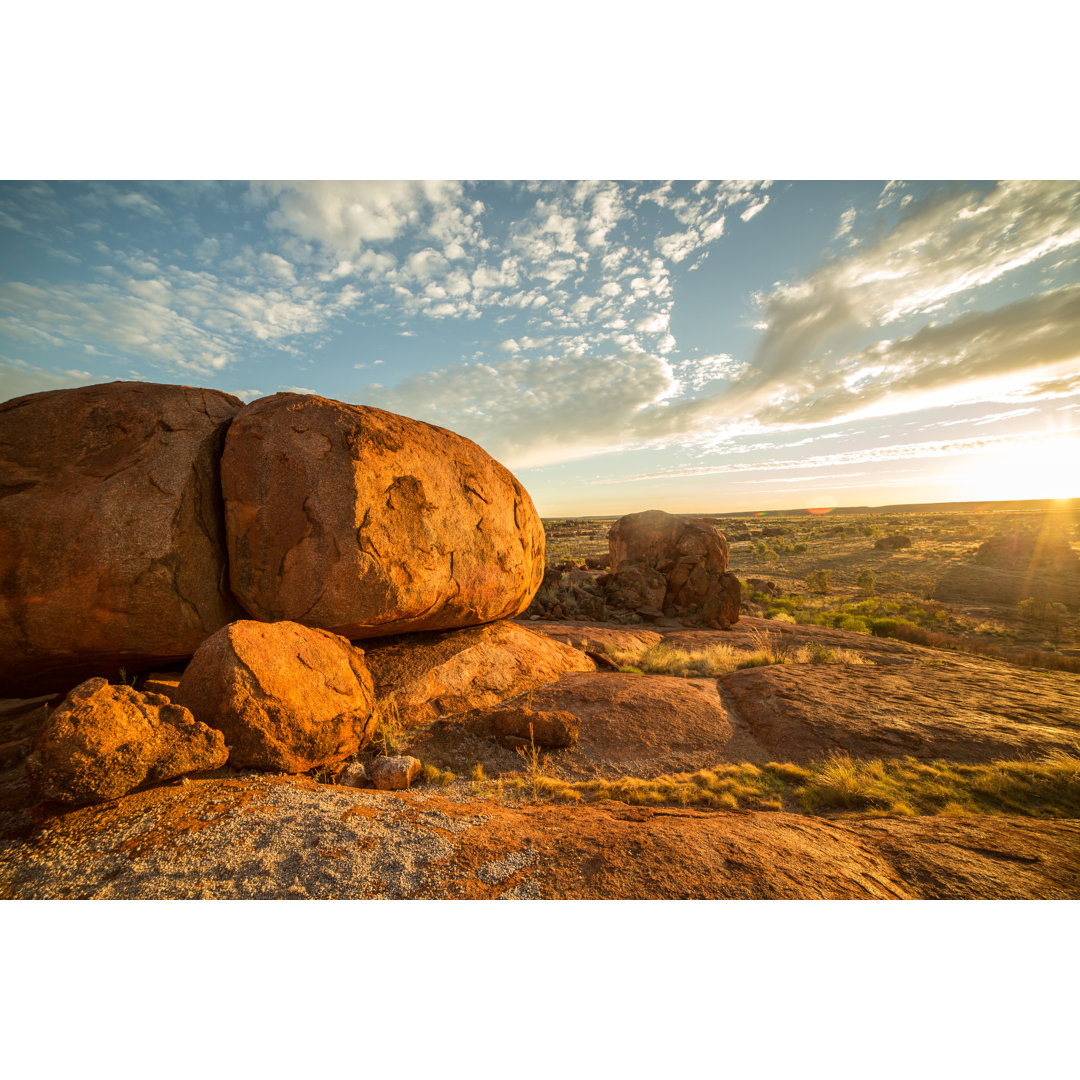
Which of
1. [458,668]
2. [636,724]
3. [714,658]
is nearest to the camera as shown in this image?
[636,724]

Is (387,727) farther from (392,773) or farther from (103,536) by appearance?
(103,536)

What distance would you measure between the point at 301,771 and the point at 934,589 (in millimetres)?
26474

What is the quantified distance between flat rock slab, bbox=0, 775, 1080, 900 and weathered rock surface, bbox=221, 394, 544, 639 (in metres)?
2.56

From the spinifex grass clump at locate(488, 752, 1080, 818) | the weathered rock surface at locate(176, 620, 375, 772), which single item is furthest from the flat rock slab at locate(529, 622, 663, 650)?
the weathered rock surface at locate(176, 620, 375, 772)

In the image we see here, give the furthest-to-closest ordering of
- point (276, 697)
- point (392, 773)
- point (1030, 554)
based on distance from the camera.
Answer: point (1030, 554) → point (392, 773) → point (276, 697)

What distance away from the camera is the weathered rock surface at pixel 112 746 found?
3236mm

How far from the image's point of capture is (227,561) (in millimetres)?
6043

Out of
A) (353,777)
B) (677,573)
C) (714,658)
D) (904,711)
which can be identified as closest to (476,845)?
(353,777)

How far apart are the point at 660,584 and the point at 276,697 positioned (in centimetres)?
1378

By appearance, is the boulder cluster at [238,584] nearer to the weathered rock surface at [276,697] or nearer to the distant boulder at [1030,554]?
the weathered rock surface at [276,697]

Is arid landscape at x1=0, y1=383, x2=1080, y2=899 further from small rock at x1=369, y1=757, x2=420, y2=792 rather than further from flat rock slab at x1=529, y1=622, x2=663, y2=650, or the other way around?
flat rock slab at x1=529, y1=622, x2=663, y2=650

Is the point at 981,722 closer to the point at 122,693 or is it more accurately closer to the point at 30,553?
the point at 122,693

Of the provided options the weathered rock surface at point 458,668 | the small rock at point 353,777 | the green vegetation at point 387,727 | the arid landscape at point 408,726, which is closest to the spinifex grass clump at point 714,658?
the arid landscape at point 408,726

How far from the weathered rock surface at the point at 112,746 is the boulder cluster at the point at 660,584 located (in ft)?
38.8
